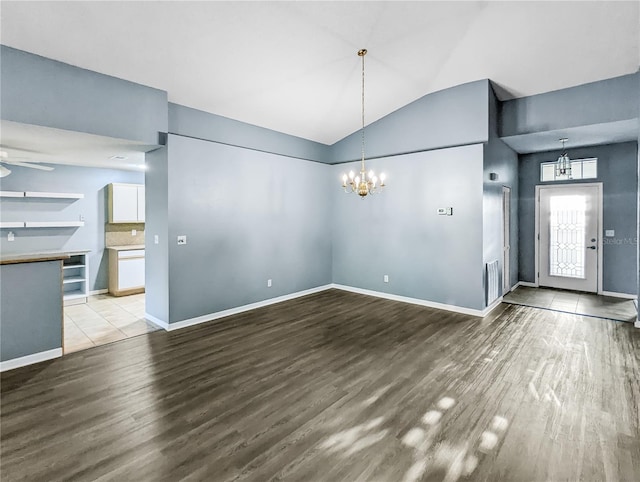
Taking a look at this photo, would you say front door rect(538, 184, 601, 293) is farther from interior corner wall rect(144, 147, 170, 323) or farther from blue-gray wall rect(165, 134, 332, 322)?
interior corner wall rect(144, 147, 170, 323)

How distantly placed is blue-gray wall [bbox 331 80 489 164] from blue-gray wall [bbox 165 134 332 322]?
4.83 ft

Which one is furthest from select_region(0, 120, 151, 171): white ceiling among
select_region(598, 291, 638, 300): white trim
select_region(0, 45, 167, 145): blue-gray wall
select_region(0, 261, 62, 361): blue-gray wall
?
select_region(598, 291, 638, 300): white trim

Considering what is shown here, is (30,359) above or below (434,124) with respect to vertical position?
below

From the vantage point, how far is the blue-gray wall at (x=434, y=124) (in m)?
5.01

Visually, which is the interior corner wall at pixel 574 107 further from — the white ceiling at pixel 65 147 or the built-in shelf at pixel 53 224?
the built-in shelf at pixel 53 224

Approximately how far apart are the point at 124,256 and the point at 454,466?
6704mm

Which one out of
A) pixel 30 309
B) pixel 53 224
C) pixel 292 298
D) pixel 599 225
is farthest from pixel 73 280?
pixel 599 225

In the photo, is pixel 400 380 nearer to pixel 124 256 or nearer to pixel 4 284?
pixel 4 284

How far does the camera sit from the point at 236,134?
533 cm

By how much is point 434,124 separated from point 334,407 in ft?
15.4

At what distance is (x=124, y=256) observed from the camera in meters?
6.59

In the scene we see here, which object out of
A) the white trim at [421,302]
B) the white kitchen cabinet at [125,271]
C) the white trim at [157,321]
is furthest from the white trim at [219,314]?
the white kitchen cabinet at [125,271]

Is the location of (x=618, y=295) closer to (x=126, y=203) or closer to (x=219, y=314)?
(x=219, y=314)

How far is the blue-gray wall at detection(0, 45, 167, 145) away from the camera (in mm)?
3252
